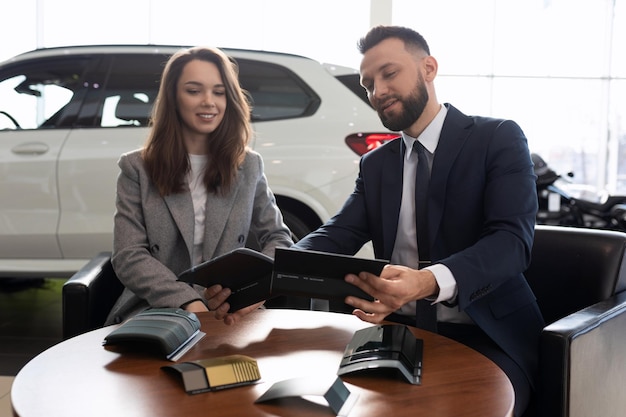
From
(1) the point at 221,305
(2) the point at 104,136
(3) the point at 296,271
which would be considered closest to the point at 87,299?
(1) the point at 221,305

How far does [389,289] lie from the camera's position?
1.57m

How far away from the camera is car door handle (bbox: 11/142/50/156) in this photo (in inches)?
153

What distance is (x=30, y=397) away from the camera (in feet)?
4.17

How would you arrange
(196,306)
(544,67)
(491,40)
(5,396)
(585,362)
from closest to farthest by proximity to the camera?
1. (585,362)
2. (196,306)
3. (5,396)
4. (544,67)
5. (491,40)

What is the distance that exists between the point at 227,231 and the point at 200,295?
0.85 feet

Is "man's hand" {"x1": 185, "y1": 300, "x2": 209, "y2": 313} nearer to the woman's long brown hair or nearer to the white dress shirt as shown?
the woman's long brown hair

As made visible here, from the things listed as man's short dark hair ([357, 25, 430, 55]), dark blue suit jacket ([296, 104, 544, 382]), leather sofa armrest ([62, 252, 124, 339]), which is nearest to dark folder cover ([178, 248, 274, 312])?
dark blue suit jacket ([296, 104, 544, 382])

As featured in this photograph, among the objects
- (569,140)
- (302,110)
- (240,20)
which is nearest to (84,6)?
(240,20)

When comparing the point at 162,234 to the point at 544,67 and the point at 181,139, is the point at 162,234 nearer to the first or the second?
the point at 181,139

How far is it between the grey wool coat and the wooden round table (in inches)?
22.6

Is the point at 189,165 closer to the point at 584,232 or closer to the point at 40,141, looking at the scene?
the point at 584,232

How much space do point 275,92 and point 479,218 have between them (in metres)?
2.21

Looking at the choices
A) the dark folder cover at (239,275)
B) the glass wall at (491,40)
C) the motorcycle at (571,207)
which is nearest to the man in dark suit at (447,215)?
the dark folder cover at (239,275)

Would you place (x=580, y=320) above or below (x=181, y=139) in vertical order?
below
